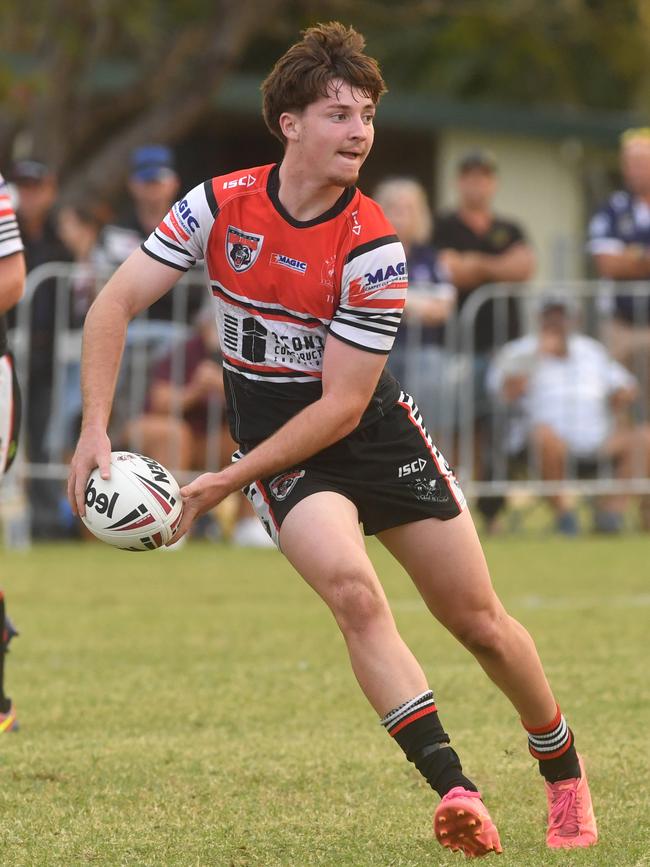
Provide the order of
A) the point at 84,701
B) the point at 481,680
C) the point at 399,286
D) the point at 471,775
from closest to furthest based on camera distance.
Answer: the point at 399,286
the point at 471,775
the point at 84,701
the point at 481,680

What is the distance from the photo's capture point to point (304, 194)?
4.51 m

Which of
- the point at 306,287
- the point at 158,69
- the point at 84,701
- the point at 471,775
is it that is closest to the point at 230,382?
the point at 306,287

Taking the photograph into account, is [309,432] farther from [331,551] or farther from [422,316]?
[422,316]

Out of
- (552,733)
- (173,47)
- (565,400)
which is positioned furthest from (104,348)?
(173,47)

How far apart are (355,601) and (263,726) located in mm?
1951

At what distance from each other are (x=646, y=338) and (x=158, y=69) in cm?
844

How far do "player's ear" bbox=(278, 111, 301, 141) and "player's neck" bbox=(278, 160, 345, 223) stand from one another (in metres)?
0.08

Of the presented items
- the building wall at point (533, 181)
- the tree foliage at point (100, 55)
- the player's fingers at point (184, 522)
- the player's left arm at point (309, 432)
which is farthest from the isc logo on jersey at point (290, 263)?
the building wall at point (533, 181)

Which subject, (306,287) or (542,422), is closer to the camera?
(306,287)

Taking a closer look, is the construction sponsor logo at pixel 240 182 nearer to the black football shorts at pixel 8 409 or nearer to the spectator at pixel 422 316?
the black football shorts at pixel 8 409

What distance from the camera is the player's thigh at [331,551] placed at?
4.32m

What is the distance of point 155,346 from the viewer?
12.3 metres

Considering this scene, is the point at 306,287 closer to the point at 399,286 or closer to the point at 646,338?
the point at 399,286

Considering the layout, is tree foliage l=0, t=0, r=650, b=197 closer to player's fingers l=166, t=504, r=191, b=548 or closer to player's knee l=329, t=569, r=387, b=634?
player's fingers l=166, t=504, r=191, b=548
